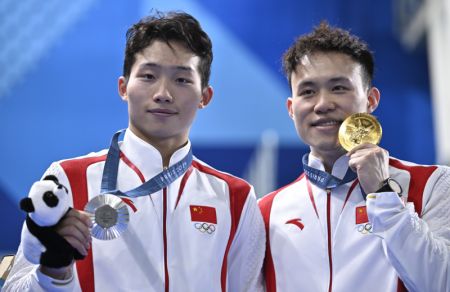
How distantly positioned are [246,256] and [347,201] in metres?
0.57

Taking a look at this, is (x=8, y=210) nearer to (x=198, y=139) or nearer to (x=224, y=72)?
(x=198, y=139)

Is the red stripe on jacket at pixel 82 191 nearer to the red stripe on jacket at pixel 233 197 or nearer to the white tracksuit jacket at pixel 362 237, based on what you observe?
the red stripe on jacket at pixel 233 197

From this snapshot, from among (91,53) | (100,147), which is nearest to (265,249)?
(100,147)

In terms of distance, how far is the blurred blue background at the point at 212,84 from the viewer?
9.38 metres

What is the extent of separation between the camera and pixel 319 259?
3.30 metres

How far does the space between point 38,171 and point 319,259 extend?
665 centimetres

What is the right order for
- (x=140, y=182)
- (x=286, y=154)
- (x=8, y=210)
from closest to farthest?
(x=140, y=182)
(x=8, y=210)
(x=286, y=154)

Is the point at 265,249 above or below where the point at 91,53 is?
below

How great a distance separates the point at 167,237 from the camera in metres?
3.09

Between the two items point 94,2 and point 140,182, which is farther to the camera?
point 94,2

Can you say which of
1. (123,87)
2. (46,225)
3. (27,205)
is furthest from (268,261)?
(27,205)

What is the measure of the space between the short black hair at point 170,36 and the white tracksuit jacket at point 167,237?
0.43 metres

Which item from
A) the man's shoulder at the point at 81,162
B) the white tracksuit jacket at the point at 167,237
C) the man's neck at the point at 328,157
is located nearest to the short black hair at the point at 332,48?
the man's neck at the point at 328,157

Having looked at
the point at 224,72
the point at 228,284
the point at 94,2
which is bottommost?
the point at 228,284
